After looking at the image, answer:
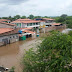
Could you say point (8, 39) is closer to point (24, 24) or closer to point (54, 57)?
point (24, 24)

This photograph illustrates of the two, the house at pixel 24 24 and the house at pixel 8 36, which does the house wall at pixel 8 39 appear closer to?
the house at pixel 8 36

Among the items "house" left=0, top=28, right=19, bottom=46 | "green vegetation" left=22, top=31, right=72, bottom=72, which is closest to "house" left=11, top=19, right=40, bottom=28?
"house" left=0, top=28, right=19, bottom=46

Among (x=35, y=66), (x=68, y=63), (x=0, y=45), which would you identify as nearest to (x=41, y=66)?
(x=35, y=66)

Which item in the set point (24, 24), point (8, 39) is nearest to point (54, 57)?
point (8, 39)

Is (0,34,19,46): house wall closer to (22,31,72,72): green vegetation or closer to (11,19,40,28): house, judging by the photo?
(11,19,40,28): house

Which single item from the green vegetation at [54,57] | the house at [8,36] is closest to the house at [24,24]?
the house at [8,36]

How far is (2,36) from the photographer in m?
15.9

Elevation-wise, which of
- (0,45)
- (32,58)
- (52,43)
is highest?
(52,43)

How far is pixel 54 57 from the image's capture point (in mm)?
5207

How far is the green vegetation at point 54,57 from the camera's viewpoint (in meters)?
4.87

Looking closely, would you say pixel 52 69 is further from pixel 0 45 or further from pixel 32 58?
pixel 0 45

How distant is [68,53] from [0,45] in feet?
40.3

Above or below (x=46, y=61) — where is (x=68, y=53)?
above

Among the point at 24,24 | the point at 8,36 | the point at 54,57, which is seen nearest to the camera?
the point at 54,57
